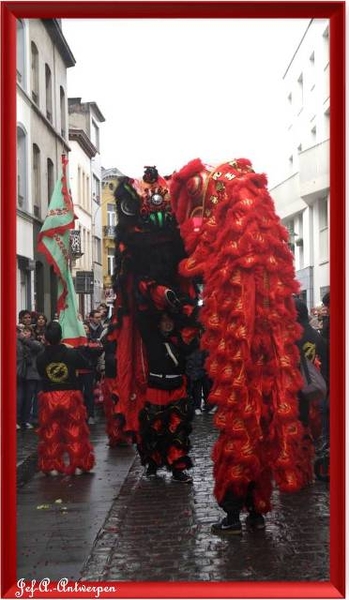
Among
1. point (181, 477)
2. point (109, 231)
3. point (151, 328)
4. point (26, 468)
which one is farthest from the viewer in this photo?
point (151, 328)

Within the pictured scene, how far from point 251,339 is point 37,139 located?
146 centimetres

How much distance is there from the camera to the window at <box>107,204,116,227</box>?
19.9ft

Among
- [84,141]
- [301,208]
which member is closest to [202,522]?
[301,208]

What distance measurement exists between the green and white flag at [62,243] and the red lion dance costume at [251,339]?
0.68m

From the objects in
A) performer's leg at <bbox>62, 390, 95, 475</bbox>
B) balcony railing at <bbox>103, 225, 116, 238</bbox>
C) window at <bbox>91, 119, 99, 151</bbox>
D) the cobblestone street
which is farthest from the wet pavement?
window at <bbox>91, 119, 99, 151</bbox>

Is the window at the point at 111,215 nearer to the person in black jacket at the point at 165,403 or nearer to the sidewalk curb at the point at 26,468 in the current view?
the person in black jacket at the point at 165,403

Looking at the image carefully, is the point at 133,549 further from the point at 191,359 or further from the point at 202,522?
the point at 191,359

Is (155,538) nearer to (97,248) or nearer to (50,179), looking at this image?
(97,248)

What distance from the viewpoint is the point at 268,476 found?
557 centimetres

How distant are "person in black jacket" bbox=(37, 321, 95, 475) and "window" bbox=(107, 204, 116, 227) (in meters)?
0.76

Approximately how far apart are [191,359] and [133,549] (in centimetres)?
198

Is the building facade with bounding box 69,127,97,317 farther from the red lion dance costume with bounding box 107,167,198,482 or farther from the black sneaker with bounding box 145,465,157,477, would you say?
the black sneaker with bounding box 145,465,157,477

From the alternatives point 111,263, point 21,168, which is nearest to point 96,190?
point 111,263

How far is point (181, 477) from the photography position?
6.84 metres
